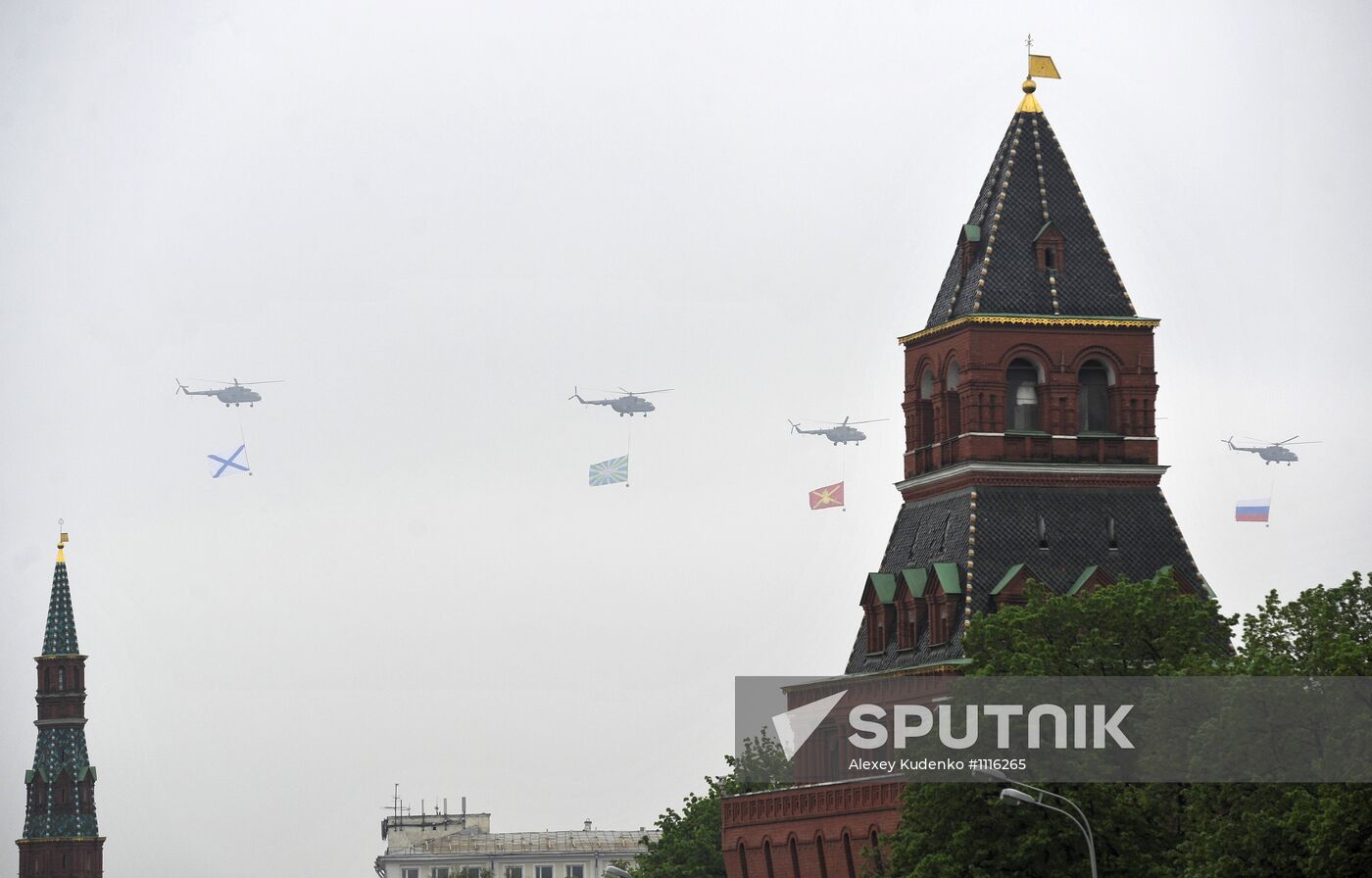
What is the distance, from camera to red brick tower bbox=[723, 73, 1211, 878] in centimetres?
13100

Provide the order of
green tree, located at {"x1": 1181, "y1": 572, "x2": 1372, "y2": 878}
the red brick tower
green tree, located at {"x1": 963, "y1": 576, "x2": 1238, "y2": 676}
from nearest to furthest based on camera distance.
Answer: green tree, located at {"x1": 1181, "y1": 572, "x2": 1372, "y2": 878} < green tree, located at {"x1": 963, "y1": 576, "x2": 1238, "y2": 676} < the red brick tower

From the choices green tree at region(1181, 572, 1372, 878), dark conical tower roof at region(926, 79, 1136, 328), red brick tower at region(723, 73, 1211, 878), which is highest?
dark conical tower roof at region(926, 79, 1136, 328)

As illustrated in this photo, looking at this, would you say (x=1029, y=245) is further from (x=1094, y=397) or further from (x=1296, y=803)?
(x=1296, y=803)

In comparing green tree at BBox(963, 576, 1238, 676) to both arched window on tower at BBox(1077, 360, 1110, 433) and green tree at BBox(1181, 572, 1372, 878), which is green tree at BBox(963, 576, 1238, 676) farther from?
arched window on tower at BBox(1077, 360, 1110, 433)

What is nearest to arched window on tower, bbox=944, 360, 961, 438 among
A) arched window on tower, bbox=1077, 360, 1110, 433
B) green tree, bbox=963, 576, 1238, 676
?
arched window on tower, bbox=1077, 360, 1110, 433

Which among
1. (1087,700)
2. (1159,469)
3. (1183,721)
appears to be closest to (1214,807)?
(1183,721)

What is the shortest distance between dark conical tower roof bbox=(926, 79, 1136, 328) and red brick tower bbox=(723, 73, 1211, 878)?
53 millimetres

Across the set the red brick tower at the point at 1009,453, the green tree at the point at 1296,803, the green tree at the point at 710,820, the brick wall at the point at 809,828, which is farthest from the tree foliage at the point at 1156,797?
the green tree at the point at 710,820

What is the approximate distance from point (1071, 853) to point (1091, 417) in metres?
29.2

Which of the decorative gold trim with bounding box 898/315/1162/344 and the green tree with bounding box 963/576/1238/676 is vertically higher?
the decorative gold trim with bounding box 898/315/1162/344

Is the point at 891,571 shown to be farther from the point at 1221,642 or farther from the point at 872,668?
the point at 1221,642

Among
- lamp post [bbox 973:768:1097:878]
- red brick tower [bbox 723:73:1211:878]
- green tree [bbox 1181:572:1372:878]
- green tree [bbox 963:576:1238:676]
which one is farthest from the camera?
red brick tower [bbox 723:73:1211:878]

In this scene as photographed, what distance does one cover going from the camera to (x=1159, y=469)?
134 m

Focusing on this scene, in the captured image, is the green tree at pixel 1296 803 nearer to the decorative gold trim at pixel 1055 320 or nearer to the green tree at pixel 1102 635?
the green tree at pixel 1102 635
